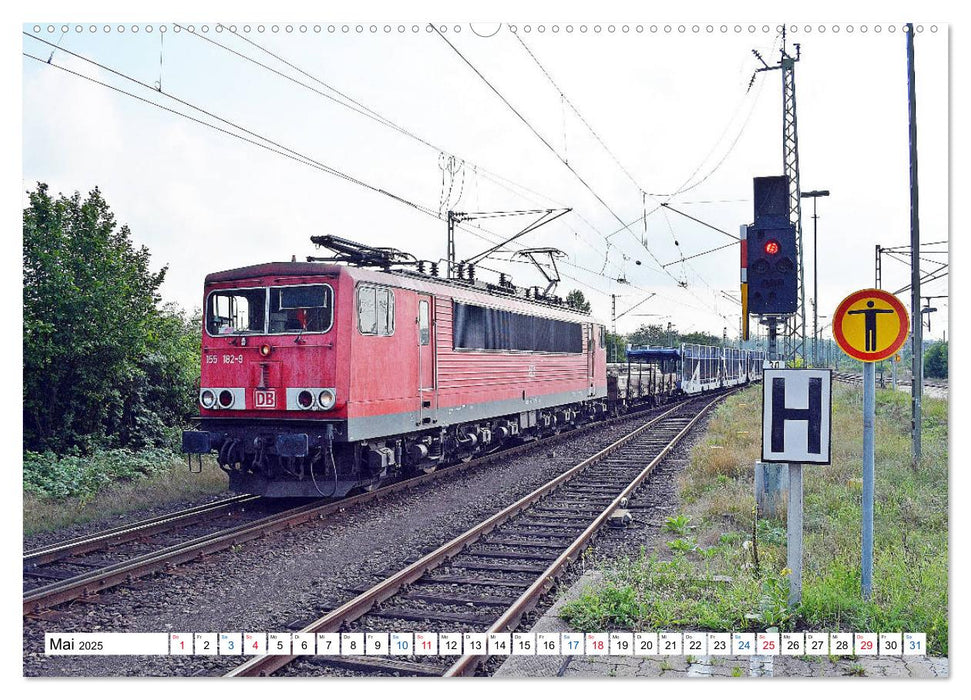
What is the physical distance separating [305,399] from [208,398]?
4.79 feet

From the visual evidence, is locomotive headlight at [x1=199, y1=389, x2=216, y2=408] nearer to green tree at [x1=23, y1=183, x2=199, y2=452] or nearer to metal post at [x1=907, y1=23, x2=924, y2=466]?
green tree at [x1=23, y1=183, x2=199, y2=452]

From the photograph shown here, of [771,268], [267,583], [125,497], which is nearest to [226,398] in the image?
[125,497]

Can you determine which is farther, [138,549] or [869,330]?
[138,549]

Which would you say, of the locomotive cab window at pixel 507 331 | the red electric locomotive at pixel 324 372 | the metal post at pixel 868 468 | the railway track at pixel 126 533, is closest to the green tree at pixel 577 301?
the locomotive cab window at pixel 507 331

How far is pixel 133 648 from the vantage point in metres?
4.90

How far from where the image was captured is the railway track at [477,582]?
534 centimetres

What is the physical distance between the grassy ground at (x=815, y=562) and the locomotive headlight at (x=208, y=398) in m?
5.55

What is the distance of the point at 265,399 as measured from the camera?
1012 centimetres

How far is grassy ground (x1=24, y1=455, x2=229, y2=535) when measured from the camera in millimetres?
9508

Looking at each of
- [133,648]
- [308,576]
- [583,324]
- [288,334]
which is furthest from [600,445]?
[133,648]

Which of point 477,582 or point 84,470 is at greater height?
point 84,470

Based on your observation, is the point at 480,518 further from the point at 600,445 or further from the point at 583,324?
the point at 583,324

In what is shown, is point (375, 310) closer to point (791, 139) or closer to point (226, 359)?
point (226, 359)

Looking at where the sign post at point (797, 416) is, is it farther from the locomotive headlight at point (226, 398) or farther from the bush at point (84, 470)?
the bush at point (84, 470)
